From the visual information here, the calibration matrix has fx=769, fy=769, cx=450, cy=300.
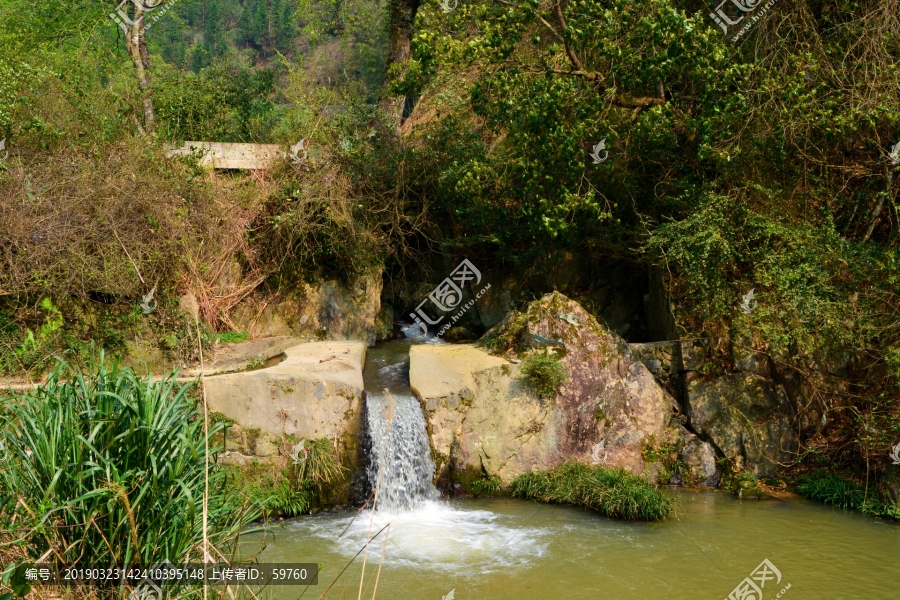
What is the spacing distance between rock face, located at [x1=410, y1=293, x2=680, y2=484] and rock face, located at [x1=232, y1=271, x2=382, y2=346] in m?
2.40

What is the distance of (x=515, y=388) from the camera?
31.6 ft

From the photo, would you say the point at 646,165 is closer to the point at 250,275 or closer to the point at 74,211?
the point at 250,275

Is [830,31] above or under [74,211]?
above

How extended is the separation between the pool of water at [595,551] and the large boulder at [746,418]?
738 mm

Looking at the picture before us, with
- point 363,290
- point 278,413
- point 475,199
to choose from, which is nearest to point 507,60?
point 475,199

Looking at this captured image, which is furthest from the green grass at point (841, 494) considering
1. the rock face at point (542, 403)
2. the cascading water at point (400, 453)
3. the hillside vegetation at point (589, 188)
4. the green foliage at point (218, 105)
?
the green foliage at point (218, 105)

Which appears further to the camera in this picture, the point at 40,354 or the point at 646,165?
the point at 646,165

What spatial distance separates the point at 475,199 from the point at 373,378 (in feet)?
10.9

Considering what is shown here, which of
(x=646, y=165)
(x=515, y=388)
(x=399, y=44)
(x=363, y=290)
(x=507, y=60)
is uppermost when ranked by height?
(x=399, y=44)

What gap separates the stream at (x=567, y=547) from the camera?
6.63 m

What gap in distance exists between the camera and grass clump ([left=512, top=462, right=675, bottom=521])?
→ 832cm

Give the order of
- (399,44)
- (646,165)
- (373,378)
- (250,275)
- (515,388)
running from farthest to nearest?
(399,44) < (250,275) < (646,165) < (373,378) < (515,388)

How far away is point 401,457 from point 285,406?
147cm

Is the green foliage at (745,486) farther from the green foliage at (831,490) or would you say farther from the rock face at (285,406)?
the rock face at (285,406)
